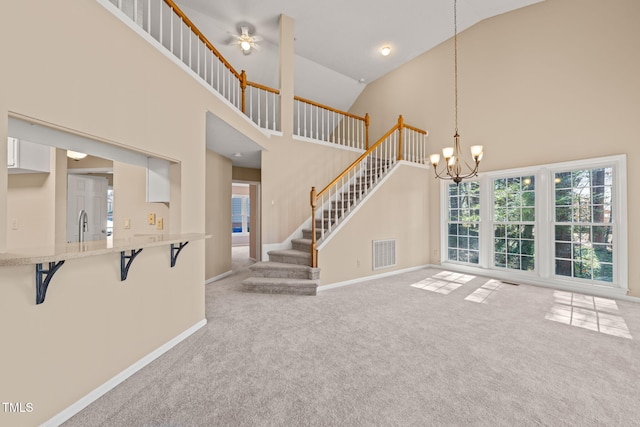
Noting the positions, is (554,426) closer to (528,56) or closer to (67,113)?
(67,113)

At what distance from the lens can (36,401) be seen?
1.47 m

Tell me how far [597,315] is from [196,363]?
4616 mm

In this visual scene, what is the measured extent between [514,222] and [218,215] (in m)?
5.72

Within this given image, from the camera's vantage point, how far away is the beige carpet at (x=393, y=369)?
167 cm

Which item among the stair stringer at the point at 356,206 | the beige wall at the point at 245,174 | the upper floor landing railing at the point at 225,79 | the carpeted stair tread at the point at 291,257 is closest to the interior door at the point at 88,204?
the beige wall at the point at 245,174

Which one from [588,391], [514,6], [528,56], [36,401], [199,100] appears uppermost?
[514,6]

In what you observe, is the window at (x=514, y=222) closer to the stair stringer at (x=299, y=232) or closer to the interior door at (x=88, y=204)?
the stair stringer at (x=299, y=232)

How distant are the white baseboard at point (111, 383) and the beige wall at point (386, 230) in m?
2.36

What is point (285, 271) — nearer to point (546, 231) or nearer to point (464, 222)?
point (464, 222)

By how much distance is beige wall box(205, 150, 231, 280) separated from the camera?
4914 mm

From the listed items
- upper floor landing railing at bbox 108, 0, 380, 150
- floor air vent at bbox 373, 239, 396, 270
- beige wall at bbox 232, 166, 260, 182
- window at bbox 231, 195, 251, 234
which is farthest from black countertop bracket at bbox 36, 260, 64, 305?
window at bbox 231, 195, 251, 234

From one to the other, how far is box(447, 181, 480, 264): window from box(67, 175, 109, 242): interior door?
6.96 metres

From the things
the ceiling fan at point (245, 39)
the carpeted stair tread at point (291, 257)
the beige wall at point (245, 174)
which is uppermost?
the ceiling fan at point (245, 39)

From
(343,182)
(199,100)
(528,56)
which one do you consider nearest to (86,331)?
(199,100)
